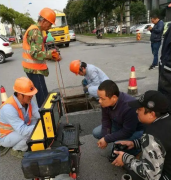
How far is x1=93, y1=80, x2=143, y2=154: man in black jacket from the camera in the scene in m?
2.02

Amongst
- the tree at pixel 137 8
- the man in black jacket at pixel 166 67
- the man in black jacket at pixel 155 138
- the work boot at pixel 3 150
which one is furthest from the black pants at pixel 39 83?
the tree at pixel 137 8

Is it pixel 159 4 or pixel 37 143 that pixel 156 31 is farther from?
pixel 159 4

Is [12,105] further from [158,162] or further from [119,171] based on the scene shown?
[158,162]

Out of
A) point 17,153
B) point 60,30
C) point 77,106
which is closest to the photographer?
point 17,153

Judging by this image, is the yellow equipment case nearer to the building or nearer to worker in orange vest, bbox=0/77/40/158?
worker in orange vest, bbox=0/77/40/158

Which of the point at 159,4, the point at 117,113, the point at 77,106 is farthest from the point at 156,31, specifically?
the point at 159,4

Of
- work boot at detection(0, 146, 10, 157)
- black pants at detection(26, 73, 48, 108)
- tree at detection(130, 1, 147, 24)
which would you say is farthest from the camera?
tree at detection(130, 1, 147, 24)

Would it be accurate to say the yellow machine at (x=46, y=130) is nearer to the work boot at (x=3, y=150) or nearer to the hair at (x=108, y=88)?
the hair at (x=108, y=88)

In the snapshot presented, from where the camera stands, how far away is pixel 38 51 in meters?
3.02

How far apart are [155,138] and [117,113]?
2.85 ft

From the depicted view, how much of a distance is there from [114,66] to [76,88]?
2.72m

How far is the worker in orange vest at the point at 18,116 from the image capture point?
2284mm

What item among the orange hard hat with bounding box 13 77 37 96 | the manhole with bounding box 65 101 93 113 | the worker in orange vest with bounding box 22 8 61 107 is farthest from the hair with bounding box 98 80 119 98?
the manhole with bounding box 65 101 93 113

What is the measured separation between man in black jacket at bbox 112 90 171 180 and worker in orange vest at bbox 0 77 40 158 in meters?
1.36
